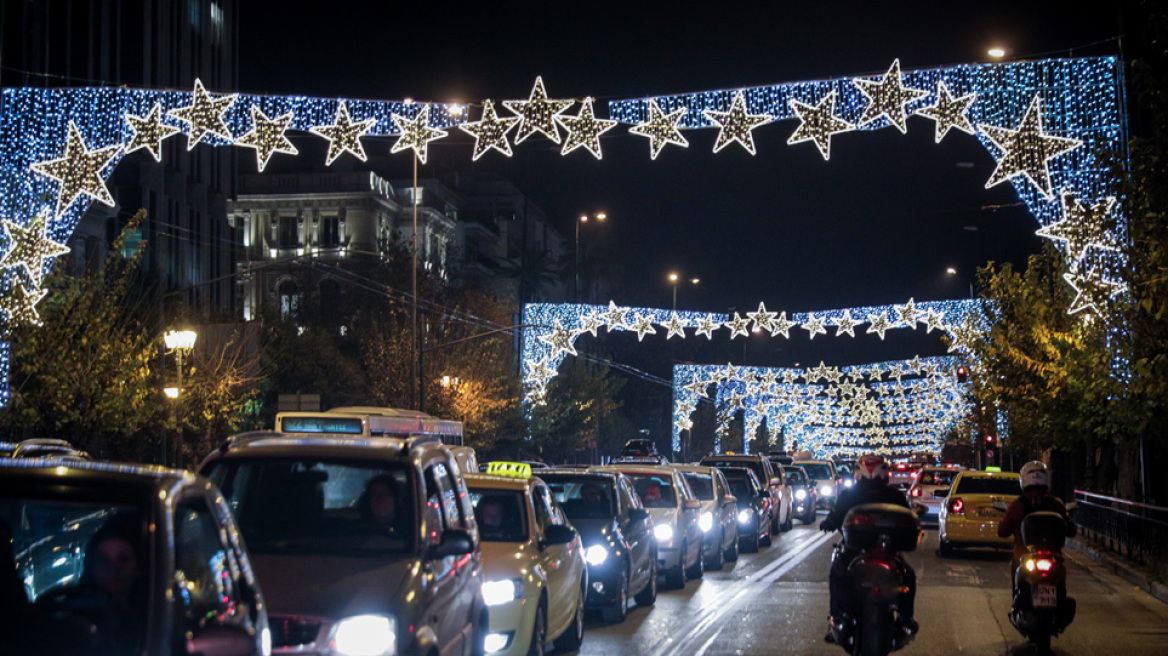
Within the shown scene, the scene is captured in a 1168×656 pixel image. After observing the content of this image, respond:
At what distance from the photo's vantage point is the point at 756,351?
10738cm

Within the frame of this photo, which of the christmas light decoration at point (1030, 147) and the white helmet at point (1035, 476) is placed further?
the christmas light decoration at point (1030, 147)

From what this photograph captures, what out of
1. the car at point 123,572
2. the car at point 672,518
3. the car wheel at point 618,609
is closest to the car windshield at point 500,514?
the car wheel at point 618,609

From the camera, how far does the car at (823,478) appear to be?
4441cm

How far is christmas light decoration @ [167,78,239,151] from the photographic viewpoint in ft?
74.4

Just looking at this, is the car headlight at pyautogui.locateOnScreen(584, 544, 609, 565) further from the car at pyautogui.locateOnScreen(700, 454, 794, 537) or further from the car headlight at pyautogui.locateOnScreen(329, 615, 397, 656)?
the car at pyautogui.locateOnScreen(700, 454, 794, 537)

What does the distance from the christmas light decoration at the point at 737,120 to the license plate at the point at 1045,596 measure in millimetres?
11550

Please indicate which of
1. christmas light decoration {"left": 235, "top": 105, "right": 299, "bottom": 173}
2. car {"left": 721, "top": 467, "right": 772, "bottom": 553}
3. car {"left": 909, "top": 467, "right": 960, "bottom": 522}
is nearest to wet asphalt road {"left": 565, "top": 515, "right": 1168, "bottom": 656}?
car {"left": 721, "top": 467, "right": 772, "bottom": 553}

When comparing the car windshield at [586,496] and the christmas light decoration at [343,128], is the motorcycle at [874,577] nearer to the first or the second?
the car windshield at [586,496]

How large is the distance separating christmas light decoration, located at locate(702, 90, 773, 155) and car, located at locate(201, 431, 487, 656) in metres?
13.7

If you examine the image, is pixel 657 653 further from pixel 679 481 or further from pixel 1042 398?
pixel 1042 398

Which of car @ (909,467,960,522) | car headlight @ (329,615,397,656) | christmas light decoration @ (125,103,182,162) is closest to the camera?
car headlight @ (329,615,397,656)

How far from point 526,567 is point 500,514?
99cm

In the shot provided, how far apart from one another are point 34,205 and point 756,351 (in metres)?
85.4

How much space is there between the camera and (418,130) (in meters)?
23.0
